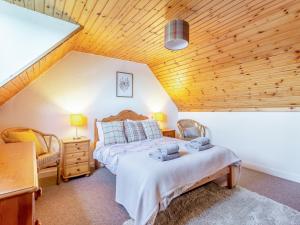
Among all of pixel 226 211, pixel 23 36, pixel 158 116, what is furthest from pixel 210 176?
pixel 23 36

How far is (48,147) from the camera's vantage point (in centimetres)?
297

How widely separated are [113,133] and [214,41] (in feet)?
7.18

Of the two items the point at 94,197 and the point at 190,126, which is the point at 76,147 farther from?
the point at 190,126

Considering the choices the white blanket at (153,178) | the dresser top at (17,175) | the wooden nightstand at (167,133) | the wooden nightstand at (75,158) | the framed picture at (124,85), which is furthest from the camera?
the wooden nightstand at (167,133)

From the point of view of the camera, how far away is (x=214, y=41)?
2521mm

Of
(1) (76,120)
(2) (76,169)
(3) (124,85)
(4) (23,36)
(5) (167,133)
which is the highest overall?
(4) (23,36)

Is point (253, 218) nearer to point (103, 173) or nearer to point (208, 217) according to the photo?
point (208, 217)

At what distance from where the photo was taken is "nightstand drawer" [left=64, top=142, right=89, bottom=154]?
2791mm

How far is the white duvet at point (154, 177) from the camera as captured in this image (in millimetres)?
1586

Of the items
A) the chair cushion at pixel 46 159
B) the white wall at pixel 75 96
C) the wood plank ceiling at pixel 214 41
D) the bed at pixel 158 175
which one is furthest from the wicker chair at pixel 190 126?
the chair cushion at pixel 46 159

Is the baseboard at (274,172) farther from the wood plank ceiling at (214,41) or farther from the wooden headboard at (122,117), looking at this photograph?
the wooden headboard at (122,117)

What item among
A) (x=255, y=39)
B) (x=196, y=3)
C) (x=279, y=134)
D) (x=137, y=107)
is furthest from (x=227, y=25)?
(x=137, y=107)

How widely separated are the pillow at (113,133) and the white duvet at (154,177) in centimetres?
59

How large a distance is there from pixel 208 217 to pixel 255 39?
226 centimetres
